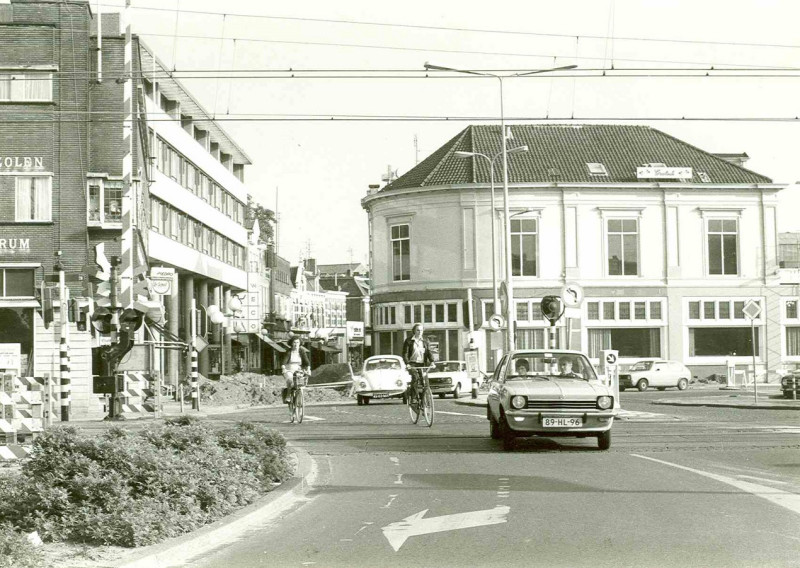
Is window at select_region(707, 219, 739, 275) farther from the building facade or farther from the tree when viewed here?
the tree

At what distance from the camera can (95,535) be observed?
8.23 meters

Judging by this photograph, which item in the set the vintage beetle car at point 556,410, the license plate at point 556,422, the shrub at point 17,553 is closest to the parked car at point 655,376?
the vintage beetle car at point 556,410

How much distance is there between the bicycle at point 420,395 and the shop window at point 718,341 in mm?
39938

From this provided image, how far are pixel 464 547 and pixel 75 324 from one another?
30300mm

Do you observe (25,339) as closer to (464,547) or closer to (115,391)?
(115,391)

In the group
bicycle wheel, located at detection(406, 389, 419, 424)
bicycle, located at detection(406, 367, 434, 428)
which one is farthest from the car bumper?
bicycle wheel, located at detection(406, 389, 419, 424)

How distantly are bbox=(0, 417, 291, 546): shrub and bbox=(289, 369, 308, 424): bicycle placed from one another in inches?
499

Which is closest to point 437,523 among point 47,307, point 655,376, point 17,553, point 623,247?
point 17,553

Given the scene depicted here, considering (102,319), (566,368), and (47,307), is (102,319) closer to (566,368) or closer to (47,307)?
(47,307)

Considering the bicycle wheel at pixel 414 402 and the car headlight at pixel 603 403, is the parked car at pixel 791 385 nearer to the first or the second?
the bicycle wheel at pixel 414 402

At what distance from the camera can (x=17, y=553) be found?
699 centimetres

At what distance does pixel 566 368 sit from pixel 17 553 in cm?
1200

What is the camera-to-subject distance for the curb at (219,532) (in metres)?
7.81

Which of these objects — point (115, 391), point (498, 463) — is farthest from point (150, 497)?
point (115, 391)
